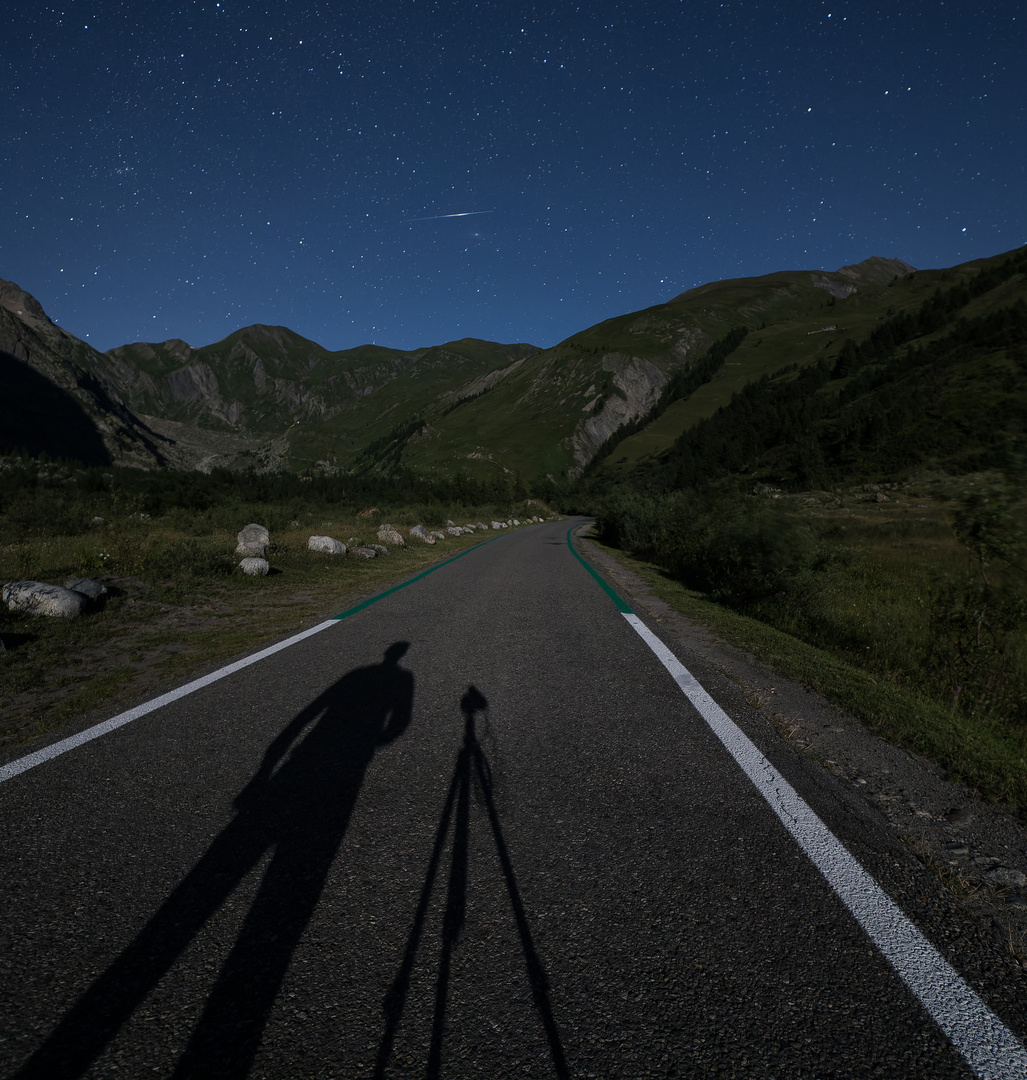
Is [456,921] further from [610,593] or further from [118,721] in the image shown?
[610,593]

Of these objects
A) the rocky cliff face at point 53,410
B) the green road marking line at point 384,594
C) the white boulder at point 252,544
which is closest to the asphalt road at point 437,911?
the green road marking line at point 384,594

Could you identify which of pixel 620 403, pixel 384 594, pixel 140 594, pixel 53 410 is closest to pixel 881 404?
pixel 384 594

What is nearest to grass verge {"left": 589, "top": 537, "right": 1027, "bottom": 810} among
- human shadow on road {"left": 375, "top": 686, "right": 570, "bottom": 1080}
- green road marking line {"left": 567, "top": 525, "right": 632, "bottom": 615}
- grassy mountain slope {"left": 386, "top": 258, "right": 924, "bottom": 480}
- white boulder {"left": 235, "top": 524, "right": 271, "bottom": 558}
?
green road marking line {"left": 567, "top": 525, "right": 632, "bottom": 615}

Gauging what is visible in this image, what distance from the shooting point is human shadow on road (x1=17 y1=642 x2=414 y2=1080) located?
4.88 ft

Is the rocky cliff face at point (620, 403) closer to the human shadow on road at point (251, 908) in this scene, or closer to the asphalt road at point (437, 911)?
the asphalt road at point (437, 911)

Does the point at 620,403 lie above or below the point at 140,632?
above

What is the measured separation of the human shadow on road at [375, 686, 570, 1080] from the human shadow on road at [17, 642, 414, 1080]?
40 centimetres

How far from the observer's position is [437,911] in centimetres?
206

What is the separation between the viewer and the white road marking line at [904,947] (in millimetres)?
1499

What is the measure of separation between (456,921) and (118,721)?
329cm

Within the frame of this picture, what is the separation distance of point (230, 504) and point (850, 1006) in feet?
100.0

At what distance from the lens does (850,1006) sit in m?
1.65

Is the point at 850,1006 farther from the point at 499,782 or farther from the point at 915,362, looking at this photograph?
the point at 915,362

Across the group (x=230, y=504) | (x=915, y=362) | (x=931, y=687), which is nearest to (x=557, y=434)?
(x=915, y=362)
